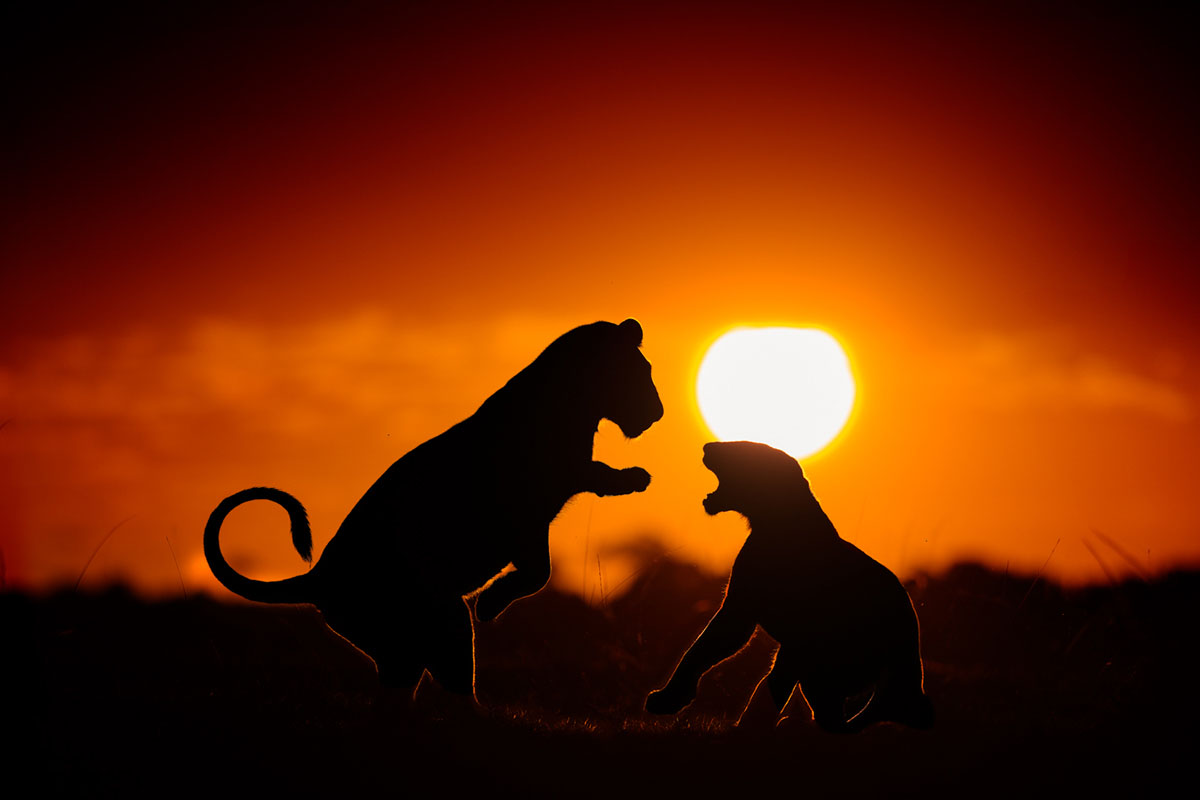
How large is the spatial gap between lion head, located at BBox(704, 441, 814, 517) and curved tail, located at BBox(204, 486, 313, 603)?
8.21 feet

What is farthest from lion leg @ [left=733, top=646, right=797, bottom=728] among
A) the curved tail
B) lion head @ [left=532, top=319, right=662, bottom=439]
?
the curved tail

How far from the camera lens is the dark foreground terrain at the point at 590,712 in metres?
4.87

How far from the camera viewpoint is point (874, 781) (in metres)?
5.02

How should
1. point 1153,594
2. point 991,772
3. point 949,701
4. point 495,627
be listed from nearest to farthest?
1. point 991,772
2. point 949,701
3. point 1153,594
4. point 495,627

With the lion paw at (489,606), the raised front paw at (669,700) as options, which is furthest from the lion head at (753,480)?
the lion paw at (489,606)

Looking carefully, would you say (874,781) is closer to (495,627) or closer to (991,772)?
(991,772)

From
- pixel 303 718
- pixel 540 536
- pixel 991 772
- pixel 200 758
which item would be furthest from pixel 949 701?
pixel 200 758

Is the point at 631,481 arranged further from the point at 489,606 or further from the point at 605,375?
the point at 489,606

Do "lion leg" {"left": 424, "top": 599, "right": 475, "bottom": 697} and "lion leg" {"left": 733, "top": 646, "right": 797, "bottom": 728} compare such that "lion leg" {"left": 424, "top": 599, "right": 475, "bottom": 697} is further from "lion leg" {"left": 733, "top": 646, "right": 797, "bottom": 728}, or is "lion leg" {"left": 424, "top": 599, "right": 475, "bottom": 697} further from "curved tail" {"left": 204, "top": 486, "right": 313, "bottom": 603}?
"lion leg" {"left": 733, "top": 646, "right": 797, "bottom": 728}

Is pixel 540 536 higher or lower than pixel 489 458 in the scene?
lower

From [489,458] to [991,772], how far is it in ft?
11.1

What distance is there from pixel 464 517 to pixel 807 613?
2110mm

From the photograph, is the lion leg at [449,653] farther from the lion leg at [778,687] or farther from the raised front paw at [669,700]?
the lion leg at [778,687]

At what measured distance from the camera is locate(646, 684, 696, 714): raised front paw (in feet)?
18.9
